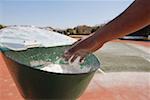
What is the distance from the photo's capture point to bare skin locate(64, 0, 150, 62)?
0.95 metres

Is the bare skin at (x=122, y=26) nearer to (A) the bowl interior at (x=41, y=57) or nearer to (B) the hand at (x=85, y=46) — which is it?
(B) the hand at (x=85, y=46)

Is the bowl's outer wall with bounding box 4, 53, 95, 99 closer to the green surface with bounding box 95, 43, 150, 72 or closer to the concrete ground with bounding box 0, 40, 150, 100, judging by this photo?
the concrete ground with bounding box 0, 40, 150, 100

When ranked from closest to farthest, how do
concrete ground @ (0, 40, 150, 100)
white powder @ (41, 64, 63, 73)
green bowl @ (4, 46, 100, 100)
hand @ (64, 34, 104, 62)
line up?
hand @ (64, 34, 104, 62)
green bowl @ (4, 46, 100, 100)
white powder @ (41, 64, 63, 73)
concrete ground @ (0, 40, 150, 100)

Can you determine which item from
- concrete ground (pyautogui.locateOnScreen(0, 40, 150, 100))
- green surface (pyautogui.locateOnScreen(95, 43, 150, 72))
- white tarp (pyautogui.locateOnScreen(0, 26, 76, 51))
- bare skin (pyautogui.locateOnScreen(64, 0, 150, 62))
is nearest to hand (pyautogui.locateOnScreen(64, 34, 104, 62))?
bare skin (pyautogui.locateOnScreen(64, 0, 150, 62))

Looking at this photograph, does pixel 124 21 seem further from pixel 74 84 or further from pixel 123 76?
pixel 123 76

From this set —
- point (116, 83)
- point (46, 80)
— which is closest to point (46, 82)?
point (46, 80)

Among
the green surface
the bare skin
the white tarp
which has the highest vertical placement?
the bare skin

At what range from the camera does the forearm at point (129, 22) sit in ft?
3.12

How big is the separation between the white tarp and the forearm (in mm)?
1423

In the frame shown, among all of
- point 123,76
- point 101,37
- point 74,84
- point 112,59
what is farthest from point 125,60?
point 101,37

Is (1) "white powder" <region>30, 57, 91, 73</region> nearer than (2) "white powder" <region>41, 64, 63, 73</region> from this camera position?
Yes

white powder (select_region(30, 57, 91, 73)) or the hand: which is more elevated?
the hand

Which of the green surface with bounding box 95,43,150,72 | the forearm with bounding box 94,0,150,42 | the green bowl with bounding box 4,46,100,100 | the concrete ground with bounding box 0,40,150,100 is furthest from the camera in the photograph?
the green surface with bounding box 95,43,150,72

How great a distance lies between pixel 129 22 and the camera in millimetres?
990
